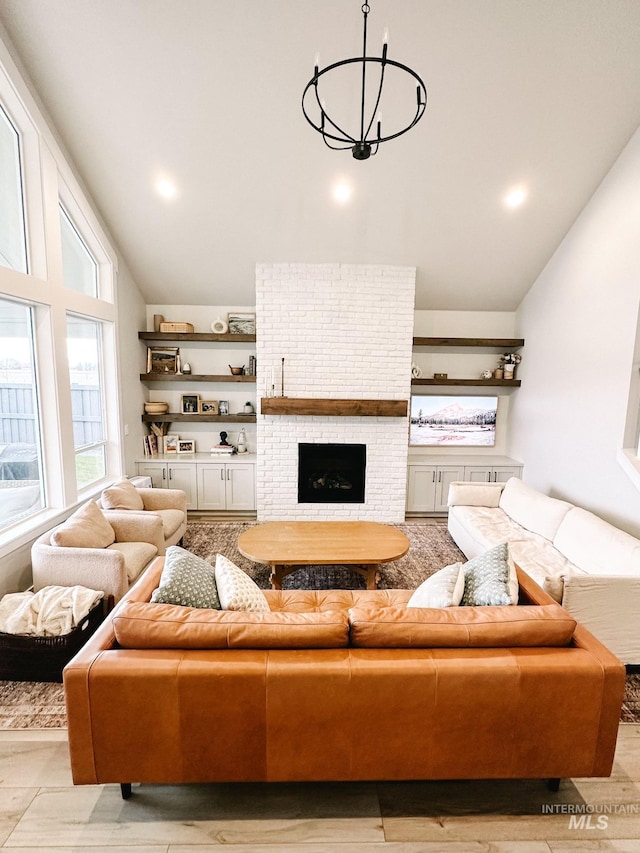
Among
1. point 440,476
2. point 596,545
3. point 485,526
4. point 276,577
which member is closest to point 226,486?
point 276,577

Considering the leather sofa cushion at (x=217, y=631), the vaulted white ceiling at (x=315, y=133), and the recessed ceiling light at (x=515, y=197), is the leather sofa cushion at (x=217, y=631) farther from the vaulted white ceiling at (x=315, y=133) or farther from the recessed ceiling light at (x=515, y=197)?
the recessed ceiling light at (x=515, y=197)

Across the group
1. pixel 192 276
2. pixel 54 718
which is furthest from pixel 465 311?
pixel 54 718

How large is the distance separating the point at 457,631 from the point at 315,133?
3.84m

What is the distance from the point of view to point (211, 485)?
202 inches

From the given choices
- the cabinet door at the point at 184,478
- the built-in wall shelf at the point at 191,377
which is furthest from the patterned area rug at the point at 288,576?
the built-in wall shelf at the point at 191,377

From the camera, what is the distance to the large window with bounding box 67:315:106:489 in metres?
4.00

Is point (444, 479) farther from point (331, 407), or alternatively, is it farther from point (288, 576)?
point (288, 576)

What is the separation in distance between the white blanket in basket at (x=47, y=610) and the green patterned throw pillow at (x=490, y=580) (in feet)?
7.16

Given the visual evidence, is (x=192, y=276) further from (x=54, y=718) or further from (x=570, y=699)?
(x=570, y=699)

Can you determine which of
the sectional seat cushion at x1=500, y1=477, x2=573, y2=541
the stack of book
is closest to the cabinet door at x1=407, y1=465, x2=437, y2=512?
the sectional seat cushion at x1=500, y1=477, x2=573, y2=541

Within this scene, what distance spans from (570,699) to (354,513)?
Answer: 3.64 m

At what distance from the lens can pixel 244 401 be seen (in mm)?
5633

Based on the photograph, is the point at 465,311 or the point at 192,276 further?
the point at 465,311

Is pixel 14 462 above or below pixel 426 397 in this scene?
below
